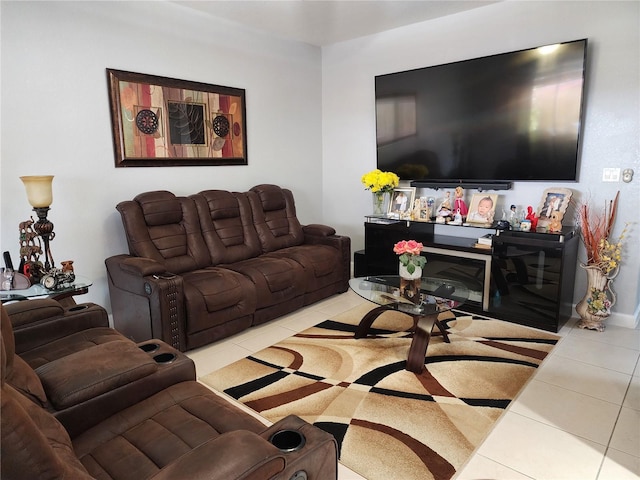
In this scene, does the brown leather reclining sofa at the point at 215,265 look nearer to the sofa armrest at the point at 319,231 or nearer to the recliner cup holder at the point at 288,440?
A: the sofa armrest at the point at 319,231

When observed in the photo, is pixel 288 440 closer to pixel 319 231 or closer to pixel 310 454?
pixel 310 454

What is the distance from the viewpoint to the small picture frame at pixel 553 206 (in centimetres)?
363

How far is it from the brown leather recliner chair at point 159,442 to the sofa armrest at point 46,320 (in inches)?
27.2

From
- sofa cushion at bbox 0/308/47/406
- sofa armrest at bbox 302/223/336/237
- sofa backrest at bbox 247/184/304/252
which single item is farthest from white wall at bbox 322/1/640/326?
sofa cushion at bbox 0/308/47/406

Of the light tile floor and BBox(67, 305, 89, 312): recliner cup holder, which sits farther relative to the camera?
BBox(67, 305, 89, 312): recliner cup holder

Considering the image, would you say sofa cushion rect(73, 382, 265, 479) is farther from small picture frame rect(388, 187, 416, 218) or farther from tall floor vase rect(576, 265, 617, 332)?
small picture frame rect(388, 187, 416, 218)

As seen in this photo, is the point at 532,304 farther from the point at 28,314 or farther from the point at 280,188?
the point at 28,314

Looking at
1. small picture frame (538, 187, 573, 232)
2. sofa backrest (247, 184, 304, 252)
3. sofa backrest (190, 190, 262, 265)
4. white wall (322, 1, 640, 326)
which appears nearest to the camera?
white wall (322, 1, 640, 326)

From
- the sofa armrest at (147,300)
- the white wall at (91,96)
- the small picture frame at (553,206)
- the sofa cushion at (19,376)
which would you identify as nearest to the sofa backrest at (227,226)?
the white wall at (91,96)

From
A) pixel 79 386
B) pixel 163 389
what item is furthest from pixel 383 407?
pixel 79 386

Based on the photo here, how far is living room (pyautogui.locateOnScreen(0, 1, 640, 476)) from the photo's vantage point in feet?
10.2

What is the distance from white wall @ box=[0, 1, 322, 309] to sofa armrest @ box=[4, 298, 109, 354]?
114cm

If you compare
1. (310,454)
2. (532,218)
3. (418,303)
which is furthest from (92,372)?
(532,218)

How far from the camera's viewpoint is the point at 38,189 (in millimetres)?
2828
